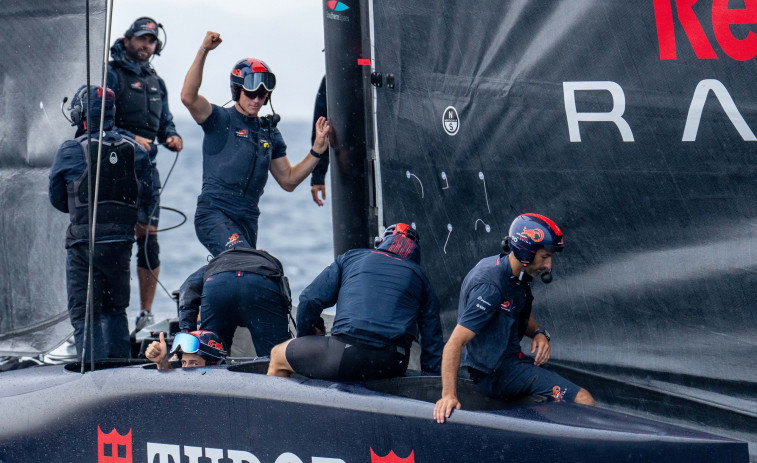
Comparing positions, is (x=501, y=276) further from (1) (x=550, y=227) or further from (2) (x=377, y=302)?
(2) (x=377, y=302)

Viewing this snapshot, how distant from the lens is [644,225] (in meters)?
3.85

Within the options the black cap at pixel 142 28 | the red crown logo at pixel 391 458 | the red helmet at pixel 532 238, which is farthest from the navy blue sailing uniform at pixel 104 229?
the red helmet at pixel 532 238

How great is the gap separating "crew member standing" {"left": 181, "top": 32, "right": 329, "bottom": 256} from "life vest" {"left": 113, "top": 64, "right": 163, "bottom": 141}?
1168 mm

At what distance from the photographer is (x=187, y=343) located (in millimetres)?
4062

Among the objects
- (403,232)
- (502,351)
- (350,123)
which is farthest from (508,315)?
(350,123)

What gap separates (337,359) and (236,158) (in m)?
1.75

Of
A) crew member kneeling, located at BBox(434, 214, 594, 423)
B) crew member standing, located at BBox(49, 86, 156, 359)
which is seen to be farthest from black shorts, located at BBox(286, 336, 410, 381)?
crew member standing, located at BBox(49, 86, 156, 359)

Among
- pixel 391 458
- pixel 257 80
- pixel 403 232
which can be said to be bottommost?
pixel 391 458

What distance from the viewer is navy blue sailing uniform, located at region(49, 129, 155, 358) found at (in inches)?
197

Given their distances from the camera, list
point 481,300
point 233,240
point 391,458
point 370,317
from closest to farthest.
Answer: point 391,458
point 481,300
point 370,317
point 233,240

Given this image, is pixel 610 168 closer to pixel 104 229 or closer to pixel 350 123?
pixel 350 123

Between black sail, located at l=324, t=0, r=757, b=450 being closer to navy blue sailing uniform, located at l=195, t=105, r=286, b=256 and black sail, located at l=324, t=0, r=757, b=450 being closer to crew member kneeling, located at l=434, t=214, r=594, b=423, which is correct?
crew member kneeling, located at l=434, t=214, r=594, b=423

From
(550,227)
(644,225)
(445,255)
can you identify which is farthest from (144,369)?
(644,225)

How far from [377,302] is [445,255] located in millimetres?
708
